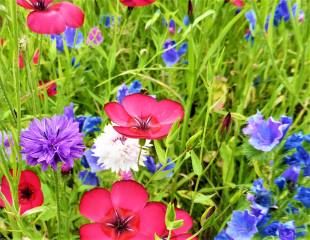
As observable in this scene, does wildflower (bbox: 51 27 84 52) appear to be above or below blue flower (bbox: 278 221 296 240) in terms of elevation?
above

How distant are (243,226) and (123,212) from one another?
0.20 m

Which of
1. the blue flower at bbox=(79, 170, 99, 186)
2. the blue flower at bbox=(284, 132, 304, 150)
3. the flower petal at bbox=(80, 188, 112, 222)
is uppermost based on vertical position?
the blue flower at bbox=(284, 132, 304, 150)

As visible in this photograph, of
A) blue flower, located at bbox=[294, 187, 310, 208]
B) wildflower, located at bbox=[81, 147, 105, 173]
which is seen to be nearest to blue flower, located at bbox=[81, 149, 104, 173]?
wildflower, located at bbox=[81, 147, 105, 173]

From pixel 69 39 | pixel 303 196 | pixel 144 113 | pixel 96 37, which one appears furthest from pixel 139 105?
pixel 69 39

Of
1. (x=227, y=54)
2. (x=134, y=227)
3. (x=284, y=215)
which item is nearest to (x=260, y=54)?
(x=227, y=54)

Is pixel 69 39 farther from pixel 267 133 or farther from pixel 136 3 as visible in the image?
pixel 267 133

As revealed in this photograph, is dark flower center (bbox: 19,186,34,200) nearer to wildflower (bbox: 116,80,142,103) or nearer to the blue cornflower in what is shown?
wildflower (bbox: 116,80,142,103)

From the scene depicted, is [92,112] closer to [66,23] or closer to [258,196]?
[66,23]

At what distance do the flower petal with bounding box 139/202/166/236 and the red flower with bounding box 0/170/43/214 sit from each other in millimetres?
167

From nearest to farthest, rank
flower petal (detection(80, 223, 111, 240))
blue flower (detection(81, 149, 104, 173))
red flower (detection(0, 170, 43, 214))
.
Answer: flower petal (detection(80, 223, 111, 240)) < red flower (detection(0, 170, 43, 214)) < blue flower (detection(81, 149, 104, 173))

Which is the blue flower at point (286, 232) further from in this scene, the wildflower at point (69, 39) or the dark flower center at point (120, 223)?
the wildflower at point (69, 39)

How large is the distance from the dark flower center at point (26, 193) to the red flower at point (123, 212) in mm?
130

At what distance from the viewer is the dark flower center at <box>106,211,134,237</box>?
823mm

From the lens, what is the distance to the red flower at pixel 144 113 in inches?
34.1
